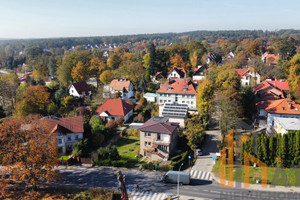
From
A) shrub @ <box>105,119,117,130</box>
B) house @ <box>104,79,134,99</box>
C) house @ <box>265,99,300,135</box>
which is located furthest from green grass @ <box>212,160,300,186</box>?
house @ <box>104,79,134,99</box>

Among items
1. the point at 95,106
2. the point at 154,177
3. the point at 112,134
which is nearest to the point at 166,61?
the point at 95,106

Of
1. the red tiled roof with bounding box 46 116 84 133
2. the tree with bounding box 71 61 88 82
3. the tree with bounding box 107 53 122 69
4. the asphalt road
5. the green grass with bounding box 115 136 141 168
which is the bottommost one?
the asphalt road

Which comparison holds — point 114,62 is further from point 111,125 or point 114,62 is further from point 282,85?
point 282,85

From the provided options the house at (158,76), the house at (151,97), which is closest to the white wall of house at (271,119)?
the house at (151,97)

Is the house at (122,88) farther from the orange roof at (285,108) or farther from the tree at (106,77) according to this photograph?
the orange roof at (285,108)

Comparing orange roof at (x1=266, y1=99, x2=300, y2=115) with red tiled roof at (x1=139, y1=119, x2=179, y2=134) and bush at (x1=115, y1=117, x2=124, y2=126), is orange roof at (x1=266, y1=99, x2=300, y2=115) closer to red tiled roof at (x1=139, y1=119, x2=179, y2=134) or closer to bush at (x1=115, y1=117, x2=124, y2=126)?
red tiled roof at (x1=139, y1=119, x2=179, y2=134)
